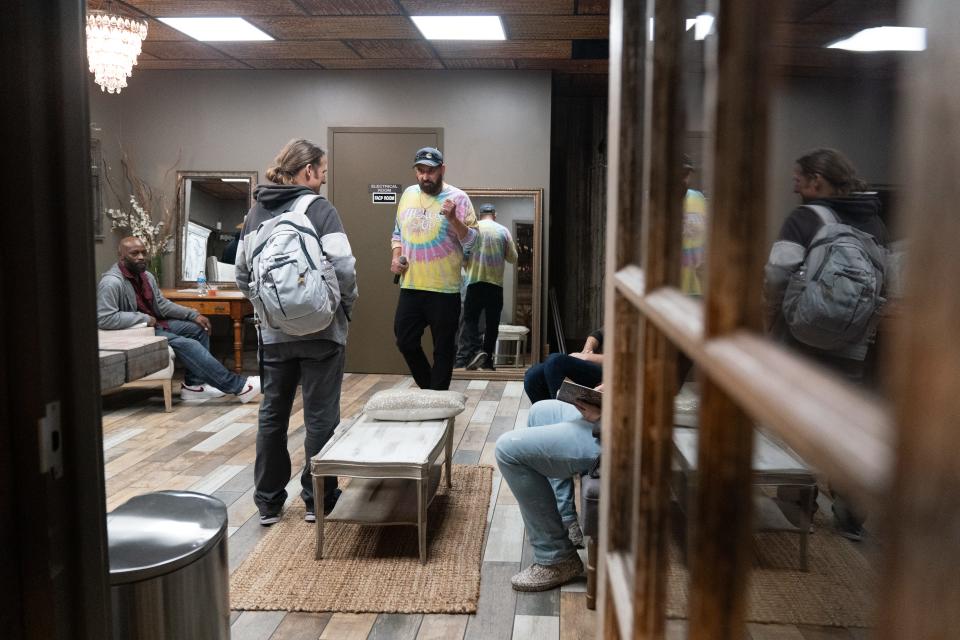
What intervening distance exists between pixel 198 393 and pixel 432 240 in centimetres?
251

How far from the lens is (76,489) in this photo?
967mm

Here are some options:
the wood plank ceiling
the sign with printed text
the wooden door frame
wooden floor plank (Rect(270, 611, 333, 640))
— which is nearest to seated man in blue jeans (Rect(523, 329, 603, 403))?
wooden floor plank (Rect(270, 611, 333, 640))

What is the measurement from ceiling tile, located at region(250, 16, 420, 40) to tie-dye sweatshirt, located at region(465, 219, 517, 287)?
171 cm

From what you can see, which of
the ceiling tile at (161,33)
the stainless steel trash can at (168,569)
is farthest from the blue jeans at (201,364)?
the stainless steel trash can at (168,569)

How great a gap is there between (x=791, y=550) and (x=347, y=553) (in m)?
2.79

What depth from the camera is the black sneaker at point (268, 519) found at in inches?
127

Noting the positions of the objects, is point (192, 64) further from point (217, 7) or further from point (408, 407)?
point (408, 407)

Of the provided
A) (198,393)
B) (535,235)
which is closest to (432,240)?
(535,235)

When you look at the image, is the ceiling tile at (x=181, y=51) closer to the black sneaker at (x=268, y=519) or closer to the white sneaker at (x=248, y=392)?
the white sneaker at (x=248, y=392)

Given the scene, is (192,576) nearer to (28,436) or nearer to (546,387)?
(28,436)

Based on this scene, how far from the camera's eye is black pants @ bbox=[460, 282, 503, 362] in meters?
6.64

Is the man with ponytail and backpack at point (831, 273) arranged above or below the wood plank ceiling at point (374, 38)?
below

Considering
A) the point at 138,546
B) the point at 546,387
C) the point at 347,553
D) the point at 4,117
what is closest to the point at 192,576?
the point at 138,546

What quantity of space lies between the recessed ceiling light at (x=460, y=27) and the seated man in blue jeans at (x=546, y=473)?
141 inches
